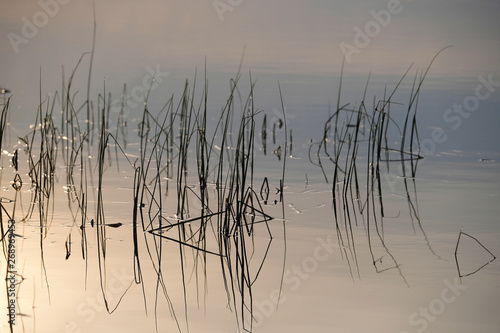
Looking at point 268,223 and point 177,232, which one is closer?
point 177,232

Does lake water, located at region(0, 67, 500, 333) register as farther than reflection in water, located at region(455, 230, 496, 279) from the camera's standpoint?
No

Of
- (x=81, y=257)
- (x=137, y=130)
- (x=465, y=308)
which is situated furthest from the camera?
(x=137, y=130)

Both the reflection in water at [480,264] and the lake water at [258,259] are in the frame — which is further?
the reflection in water at [480,264]

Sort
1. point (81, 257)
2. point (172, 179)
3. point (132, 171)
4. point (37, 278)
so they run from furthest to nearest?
1. point (132, 171)
2. point (172, 179)
3. point (81, 257)
4. point (37, 278)

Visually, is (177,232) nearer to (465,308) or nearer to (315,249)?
(315,249)

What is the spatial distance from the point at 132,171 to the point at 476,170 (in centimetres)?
249

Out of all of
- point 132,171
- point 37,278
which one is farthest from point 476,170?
point 37,278

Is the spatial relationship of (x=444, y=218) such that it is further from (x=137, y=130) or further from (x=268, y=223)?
(x=137, y=130)

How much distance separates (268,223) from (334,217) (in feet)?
1.25

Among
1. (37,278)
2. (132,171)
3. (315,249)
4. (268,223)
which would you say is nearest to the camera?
(37,278)

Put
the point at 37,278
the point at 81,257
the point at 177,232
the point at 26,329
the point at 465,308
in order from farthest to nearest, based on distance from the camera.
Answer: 1. the point at 177,232
2. the point at 81,257
3. the point at 37,278
4. the point at 465,308
5. the point at 26,329

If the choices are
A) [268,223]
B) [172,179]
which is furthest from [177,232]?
[172,179]

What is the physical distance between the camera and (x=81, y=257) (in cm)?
281

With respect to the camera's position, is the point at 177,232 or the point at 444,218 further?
the point at 444,218
